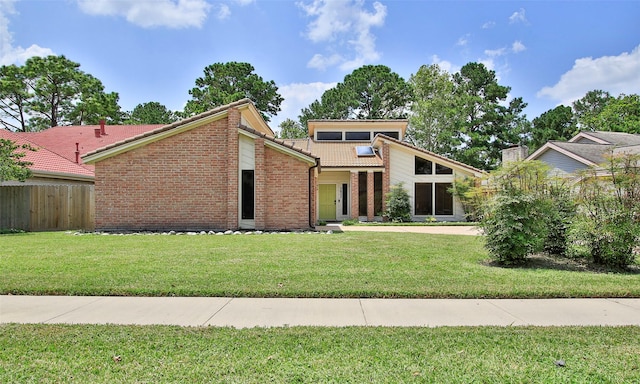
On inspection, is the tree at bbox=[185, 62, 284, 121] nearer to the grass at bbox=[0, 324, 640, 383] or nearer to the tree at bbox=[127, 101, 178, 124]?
the tree at bbox=[127, 101, 178, 124]

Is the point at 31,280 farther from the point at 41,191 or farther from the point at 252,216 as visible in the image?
the point at 41,191

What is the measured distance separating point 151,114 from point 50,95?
50.4 feet

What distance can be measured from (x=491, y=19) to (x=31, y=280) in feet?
54.4

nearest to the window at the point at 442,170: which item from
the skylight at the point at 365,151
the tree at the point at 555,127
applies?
the skylight at the point at 365,151

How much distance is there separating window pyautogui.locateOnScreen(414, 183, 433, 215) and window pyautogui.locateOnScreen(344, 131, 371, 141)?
21.5 ft

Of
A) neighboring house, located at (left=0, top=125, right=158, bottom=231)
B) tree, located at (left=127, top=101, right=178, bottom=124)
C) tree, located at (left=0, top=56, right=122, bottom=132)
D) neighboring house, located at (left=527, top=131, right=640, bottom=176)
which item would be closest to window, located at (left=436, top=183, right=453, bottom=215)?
neighboring house, located at (left=527, top=131, right=640, bottom=176)

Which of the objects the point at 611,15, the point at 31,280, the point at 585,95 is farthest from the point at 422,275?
the point at 585,95

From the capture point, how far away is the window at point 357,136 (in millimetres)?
26812

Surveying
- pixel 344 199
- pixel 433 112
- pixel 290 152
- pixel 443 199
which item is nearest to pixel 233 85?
pixel 433 112

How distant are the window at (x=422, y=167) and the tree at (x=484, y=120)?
13.9 metres

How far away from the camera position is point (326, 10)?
13547 millimetres

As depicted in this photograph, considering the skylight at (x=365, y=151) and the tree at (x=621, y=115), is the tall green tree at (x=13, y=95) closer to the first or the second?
the skylight at (x=365, y=151)

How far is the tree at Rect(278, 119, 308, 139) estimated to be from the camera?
45.9 meters

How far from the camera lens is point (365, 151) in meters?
23.3
